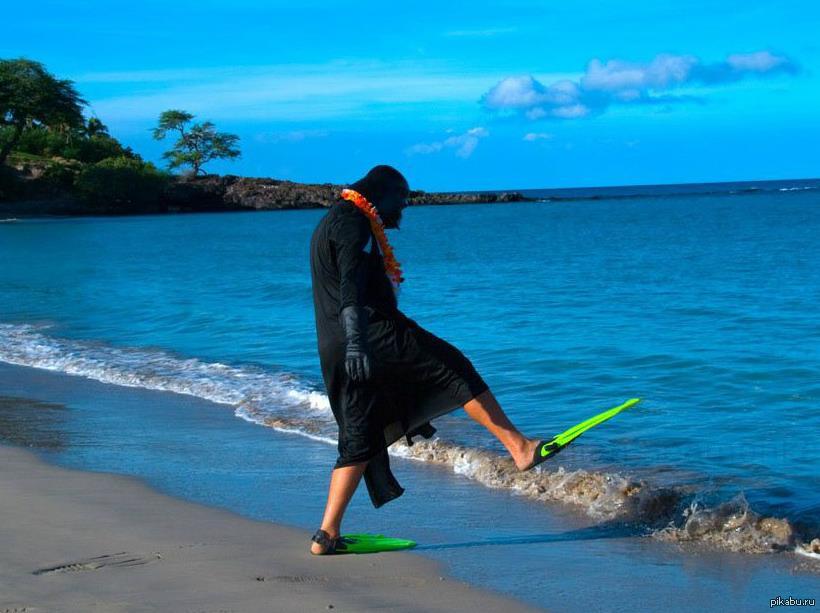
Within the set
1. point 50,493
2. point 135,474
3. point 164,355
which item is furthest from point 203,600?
point 164,355

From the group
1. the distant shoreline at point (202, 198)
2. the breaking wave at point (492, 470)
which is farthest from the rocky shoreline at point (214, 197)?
the breaking wave at point (492, 470)

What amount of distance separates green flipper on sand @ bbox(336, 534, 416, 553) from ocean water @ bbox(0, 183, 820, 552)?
132 cm

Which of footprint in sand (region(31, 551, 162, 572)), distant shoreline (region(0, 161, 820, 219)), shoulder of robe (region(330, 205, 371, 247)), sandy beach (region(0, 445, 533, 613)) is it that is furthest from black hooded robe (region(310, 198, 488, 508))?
distant shoreline (region(0, 161, 820, 219))

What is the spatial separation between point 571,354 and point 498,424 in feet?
26.0

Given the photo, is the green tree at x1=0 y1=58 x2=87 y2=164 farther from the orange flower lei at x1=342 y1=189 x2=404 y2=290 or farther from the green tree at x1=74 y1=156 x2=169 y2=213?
the orange flower lei at x1=342 y1=189 x2=404 y2=290

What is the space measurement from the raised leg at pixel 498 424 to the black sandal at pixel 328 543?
2.78 ft

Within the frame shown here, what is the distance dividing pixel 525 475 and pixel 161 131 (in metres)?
120

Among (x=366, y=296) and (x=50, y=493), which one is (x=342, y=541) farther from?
(x=50, y=493)

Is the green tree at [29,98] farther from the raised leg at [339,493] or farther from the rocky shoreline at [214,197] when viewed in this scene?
the raised leg at [339,493]

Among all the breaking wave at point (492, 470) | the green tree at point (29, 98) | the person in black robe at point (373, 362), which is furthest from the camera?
the green tree at point (29, 98)

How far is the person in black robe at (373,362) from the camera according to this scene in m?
4.96

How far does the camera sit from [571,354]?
42.4 feet

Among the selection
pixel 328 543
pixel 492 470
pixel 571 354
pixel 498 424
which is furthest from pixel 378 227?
pixel 571 354

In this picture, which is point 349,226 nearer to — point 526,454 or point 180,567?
point 526,454
